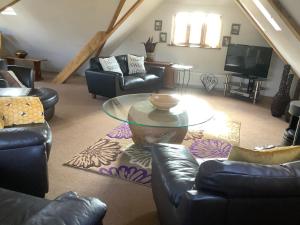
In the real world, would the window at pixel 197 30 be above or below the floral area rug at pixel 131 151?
above

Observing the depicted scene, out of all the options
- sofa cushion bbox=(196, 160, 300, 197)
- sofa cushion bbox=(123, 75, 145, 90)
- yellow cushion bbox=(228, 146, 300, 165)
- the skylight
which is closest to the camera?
sofa cushion bbox=(196, 160, 300, 197)

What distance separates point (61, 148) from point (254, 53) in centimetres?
437

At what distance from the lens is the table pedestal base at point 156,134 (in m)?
2.98

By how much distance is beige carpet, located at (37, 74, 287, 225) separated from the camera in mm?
2172

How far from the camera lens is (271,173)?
1270 millimetres

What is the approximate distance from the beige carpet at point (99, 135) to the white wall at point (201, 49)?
2.52 ft

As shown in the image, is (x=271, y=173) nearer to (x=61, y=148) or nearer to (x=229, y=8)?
(x=61, y=148)

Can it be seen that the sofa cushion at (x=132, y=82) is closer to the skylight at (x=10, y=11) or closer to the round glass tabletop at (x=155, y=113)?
the round glass tabletop at (x=155, y=113)

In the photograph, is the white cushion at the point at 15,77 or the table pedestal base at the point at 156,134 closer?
the table pedestal base at the point at 156,134

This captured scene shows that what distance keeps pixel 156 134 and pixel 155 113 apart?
0.92 ft

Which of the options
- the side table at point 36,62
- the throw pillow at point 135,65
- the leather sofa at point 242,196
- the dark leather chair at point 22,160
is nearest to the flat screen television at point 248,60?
the throw pillow at point 135,65

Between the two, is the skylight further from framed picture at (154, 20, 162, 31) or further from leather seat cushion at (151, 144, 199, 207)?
leather seat cushion at (151, 144, 199, 207)

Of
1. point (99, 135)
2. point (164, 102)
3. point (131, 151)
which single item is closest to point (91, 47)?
point (99, 135)

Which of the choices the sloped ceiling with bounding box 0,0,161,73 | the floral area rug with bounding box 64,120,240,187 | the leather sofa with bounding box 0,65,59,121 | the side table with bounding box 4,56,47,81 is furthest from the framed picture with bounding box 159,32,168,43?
the leather sofa with bounding box 0,65,59,121
